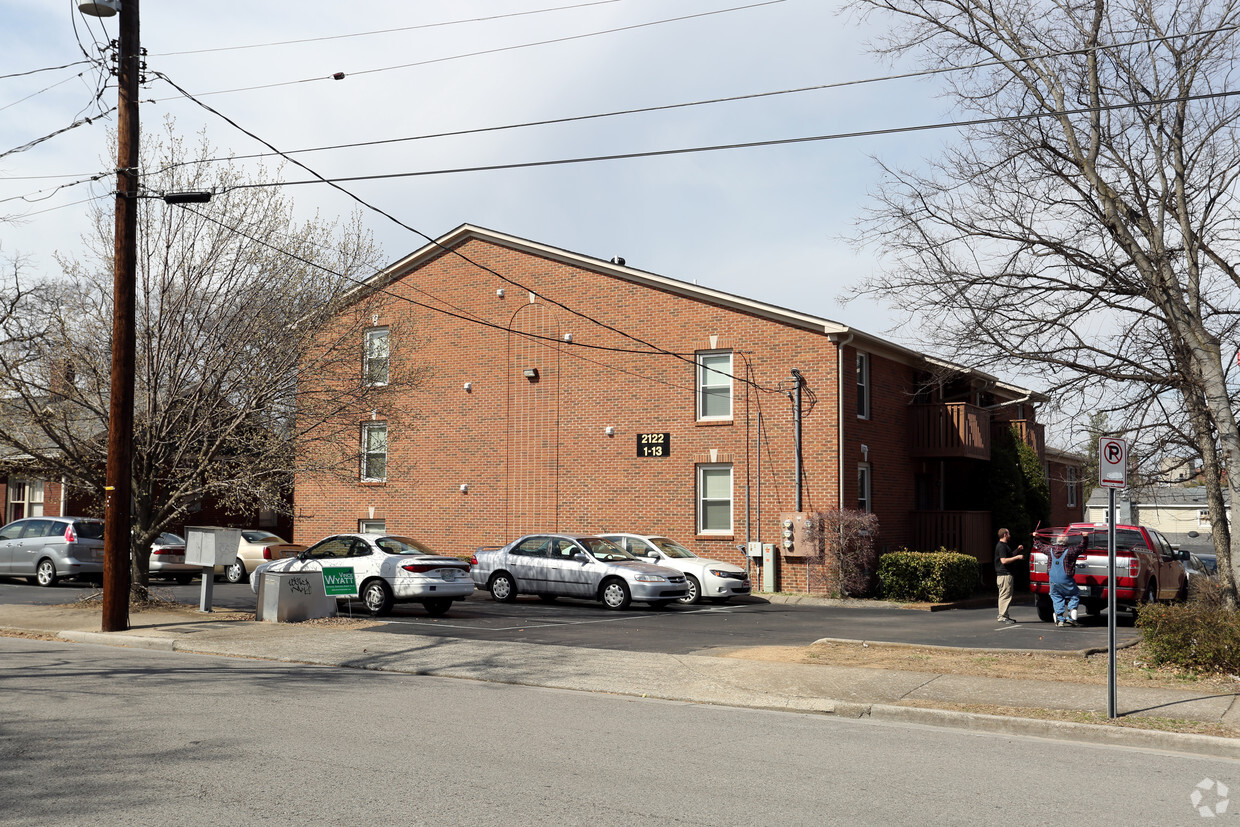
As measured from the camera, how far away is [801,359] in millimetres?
26062

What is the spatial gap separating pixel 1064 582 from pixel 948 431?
36.5 ft

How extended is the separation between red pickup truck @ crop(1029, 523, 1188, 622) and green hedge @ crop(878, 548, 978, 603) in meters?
3.59

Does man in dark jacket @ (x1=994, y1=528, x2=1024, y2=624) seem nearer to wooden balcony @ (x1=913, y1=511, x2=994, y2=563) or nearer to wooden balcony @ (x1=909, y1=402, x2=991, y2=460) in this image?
wooden balcony @ (x1=913, y1=511, x2=994, y2=563)

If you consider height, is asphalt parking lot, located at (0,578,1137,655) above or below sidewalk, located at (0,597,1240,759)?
below

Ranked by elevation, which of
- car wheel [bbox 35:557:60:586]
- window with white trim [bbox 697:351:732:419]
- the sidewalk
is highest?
window with white trim [bbox 697:351:732:419]

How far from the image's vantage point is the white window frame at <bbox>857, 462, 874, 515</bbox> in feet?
89.3

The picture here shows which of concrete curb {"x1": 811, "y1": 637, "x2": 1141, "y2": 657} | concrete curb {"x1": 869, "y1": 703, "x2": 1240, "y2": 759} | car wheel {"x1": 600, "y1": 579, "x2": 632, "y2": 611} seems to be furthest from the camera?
car wheel {"x1": 600, "y1": 579, "x2": 632, "y2": 611}

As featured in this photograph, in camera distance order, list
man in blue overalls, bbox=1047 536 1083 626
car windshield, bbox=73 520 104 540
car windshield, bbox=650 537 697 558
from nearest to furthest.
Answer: man in blue overalls, bbox=1047 536 1083 626 → car windshield, bbox=650 537 697 558 → car windshield, bbox=73 520 104 540

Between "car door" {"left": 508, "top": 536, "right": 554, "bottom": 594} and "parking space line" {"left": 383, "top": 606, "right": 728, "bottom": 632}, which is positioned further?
"car door" {"left": 508, "top": 536, "right": 554, "bottom": 594}

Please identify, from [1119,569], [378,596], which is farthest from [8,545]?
[1119,569]

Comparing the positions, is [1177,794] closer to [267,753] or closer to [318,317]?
[267,753]

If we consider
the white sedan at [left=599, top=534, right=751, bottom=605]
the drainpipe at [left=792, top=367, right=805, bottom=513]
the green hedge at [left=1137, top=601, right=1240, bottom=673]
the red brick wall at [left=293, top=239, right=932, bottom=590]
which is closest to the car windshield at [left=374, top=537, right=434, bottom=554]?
the white sedan at [left=599, top=534, right=751, bottom=605]

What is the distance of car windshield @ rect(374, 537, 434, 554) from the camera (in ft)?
62.9

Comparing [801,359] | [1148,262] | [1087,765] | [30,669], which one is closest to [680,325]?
[801,359]
